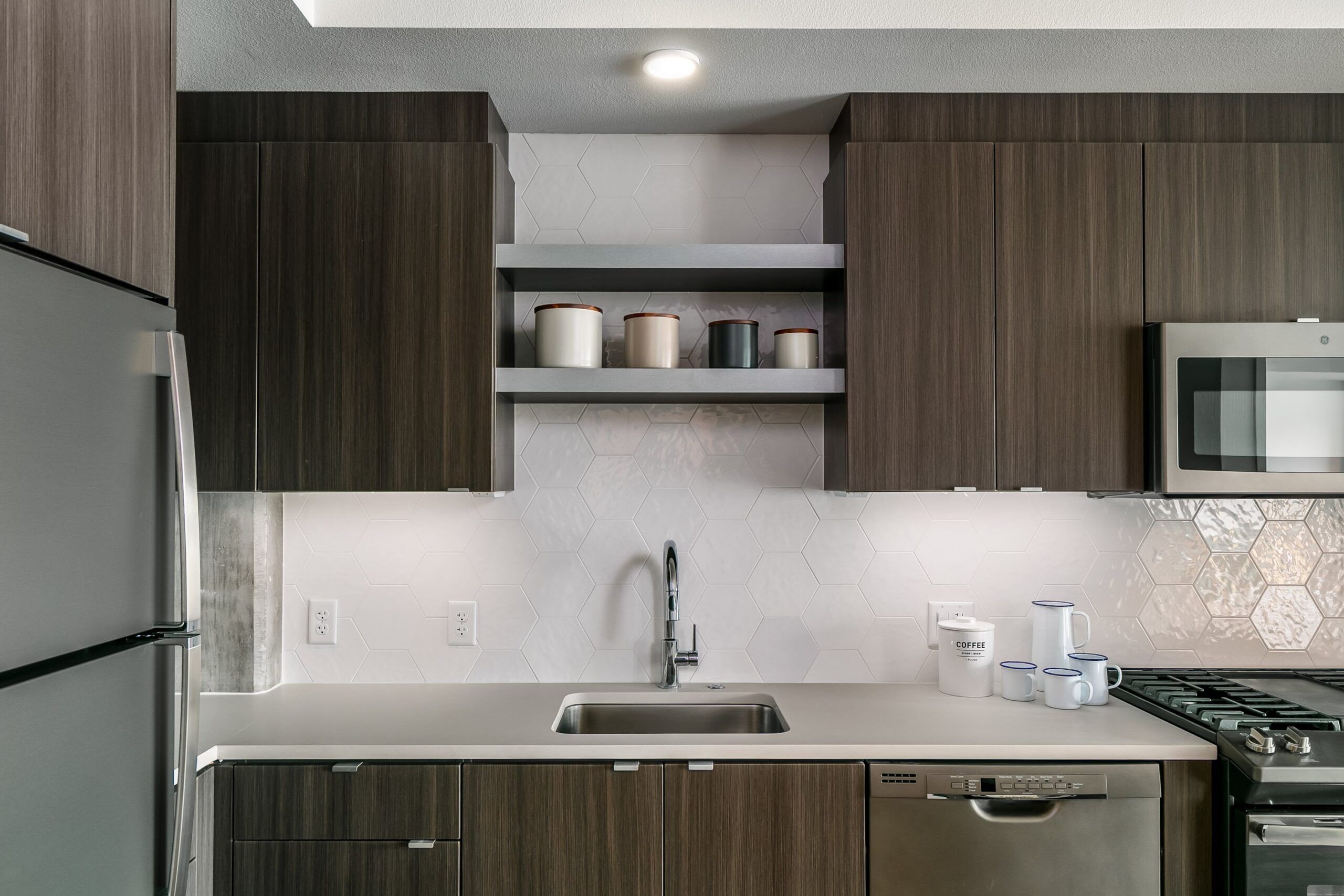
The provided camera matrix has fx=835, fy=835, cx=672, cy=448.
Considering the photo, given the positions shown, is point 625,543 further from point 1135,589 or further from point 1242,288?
point 1242,288

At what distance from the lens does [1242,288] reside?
200 cm

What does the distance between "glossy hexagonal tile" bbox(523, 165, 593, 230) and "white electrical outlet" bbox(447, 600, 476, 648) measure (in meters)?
1.09

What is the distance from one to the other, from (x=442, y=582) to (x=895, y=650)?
1278 mm

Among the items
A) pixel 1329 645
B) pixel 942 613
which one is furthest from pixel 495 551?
pixel 1329 645

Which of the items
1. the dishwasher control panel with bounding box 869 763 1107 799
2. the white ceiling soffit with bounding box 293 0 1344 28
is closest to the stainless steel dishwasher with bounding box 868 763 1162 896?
the dishwasher control panel with bounding box 869 763 1107 799

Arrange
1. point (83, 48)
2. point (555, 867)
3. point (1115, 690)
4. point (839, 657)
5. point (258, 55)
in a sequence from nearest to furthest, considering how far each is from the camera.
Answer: point (83, 48) → point (555, 867) → point (258, 55) → point (1115, 690) → point (839, 657)

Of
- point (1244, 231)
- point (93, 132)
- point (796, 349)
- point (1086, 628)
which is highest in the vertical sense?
point (1244, 231)

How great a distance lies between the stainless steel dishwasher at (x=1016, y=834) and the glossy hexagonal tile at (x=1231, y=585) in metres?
0.80

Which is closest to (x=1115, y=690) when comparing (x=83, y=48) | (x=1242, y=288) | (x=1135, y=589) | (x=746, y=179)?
(x=1135, y=589)

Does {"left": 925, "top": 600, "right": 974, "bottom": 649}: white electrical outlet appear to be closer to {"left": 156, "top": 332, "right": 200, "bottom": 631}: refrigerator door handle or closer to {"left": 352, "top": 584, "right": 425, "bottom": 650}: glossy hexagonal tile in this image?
{"left": 352, "top": 584, "right": 425, "bottom": 650}: glossy hexagonal tile

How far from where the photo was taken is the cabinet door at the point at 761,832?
69.4 inches

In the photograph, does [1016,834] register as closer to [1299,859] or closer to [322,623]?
[1299,859]

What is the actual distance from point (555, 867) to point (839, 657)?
96 centimetres

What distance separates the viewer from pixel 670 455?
2344mm
